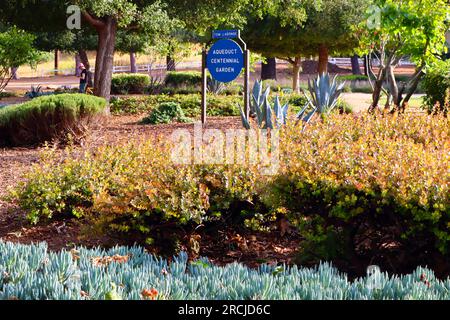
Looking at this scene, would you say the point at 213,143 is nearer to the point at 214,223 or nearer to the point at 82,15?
the point at 214,223

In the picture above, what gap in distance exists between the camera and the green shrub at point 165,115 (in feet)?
46.8

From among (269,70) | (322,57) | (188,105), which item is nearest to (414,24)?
(188,105)

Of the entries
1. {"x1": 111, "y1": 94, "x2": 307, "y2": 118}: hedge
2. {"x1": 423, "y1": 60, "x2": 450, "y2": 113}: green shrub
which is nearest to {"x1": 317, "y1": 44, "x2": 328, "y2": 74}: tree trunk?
{"x1": 111, "y1": 94, "x2": 307, "y2": 118}: hedge

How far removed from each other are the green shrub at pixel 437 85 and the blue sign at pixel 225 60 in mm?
3161

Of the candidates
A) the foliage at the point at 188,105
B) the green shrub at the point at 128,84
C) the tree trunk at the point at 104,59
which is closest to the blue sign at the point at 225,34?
the foliage at the point at 188,105

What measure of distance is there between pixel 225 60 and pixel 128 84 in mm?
17190

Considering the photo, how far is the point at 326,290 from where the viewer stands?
284cm

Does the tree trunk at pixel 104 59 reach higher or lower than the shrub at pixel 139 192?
higher

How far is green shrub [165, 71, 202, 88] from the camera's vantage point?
2917 cm

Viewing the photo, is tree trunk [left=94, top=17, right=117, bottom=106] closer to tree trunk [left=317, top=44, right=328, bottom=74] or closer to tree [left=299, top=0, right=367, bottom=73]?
tree [left=299, top=0, right=367, bottom=73]

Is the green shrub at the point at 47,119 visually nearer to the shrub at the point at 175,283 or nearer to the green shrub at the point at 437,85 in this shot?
the green shrub at the point at 437,85

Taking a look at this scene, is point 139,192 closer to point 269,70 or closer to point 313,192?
point 313,192

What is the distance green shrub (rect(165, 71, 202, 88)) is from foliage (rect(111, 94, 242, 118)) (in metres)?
10.6
